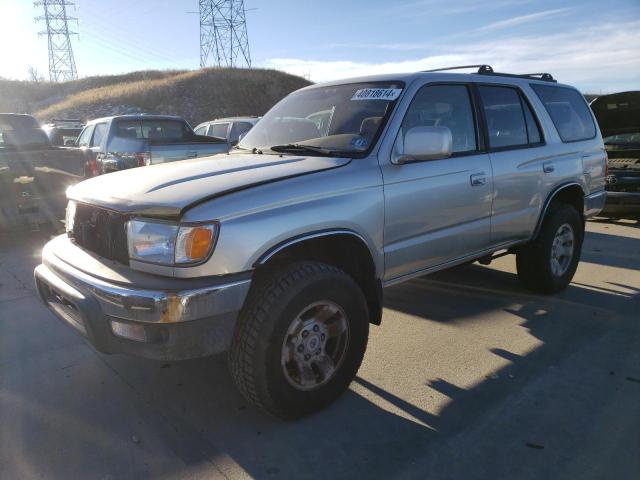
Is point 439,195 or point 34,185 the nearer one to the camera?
point 439,195

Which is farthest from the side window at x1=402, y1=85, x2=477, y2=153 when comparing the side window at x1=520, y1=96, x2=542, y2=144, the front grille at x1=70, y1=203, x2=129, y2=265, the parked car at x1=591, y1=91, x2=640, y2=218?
the parked car at x1=591, y1=91, x2=640, y2=218

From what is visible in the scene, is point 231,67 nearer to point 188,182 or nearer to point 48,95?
point 48,95

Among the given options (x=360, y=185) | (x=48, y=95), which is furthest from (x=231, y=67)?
(x=360, y=185)

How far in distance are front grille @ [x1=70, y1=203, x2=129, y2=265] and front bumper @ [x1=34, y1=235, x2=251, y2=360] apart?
0.11 meters

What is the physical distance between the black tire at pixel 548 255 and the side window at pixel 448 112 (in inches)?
50.6

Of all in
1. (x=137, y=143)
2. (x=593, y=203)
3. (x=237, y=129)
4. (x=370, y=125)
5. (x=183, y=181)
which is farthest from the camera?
(x=237, y=129)

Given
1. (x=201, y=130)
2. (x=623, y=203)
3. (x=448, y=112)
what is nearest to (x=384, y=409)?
(x=448, y=112)

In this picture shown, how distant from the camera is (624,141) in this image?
853 centimetres

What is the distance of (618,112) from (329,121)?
650cm

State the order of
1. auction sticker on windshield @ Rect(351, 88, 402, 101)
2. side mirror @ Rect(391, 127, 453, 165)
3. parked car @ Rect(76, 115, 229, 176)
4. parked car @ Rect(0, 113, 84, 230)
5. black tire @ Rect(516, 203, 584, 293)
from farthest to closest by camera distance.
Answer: parked car @ Rect(76, 115, 229, 176)
parked car @ Rect(0, 113, 84, 230)
black tire @ Rect(516, 203, 584, 293)
auction sticker on windshield @ Rect(351, 88, 402, 101)
side mirror @ Rect(391, 127, 453, 165)

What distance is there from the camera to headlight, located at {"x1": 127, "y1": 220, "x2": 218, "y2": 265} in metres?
2.34

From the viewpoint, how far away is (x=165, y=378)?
10.7ft

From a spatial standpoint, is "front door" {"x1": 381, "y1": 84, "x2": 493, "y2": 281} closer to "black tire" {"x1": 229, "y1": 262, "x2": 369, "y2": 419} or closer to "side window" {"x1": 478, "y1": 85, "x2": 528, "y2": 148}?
"side window" {"x1": 478, "y1": 85, "x2": 528, "y2": 148}

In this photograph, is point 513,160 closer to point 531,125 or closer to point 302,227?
point 531,125
